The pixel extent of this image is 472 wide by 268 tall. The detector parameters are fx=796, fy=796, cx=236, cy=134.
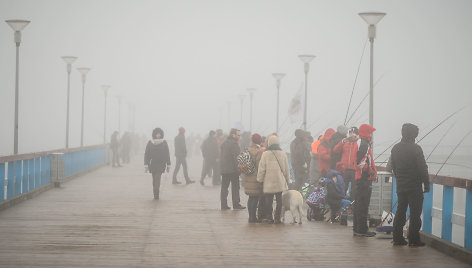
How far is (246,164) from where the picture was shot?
45.1 feet

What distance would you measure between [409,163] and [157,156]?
830 centimetres

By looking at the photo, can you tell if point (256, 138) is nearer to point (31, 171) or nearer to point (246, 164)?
point (246, 164)

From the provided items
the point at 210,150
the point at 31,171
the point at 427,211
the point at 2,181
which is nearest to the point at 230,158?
the point at 2,181

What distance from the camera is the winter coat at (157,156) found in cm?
1766

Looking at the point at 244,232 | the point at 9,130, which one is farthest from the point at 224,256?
the point at 9,130

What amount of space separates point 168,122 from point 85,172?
12657cm

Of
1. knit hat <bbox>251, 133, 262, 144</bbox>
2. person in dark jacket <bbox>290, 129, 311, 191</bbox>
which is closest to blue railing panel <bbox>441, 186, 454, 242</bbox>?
knit hat <bbox>251, 133, 262, 144</bbox>

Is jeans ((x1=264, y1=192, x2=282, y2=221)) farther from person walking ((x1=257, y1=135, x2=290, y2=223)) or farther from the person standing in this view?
the person standing

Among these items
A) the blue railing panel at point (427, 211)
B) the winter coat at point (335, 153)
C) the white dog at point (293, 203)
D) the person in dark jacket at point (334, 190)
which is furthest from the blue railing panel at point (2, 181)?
the blue railing panel at point (427, 211)

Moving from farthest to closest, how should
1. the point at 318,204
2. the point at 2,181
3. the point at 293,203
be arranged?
1. the point at 2,181
2. the point at 318,204
3. the point at 293,203

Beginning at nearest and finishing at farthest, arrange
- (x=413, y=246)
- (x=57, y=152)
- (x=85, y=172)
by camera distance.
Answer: (x=413, y=246)
(x=57, y=152)
(x=85, y=172)

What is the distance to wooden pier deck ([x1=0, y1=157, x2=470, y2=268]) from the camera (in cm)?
915

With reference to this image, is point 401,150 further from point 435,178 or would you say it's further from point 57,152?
point 57,152

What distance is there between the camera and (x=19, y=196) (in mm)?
16094
